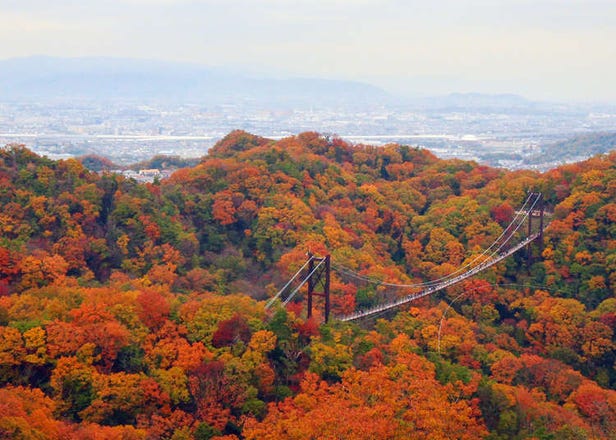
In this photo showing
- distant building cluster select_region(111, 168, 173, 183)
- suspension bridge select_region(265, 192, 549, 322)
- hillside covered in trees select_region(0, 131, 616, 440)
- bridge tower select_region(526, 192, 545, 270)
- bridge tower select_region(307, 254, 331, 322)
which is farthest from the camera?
distant building cluster select_region(111, 168, 173, 183)

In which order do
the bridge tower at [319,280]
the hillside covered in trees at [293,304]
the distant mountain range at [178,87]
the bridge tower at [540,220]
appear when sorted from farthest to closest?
the distant mountain range at [178,87] → the bridge tower at [540,220] → the bridge tower at [319,280] → the hillside covered in trees at [293,304]

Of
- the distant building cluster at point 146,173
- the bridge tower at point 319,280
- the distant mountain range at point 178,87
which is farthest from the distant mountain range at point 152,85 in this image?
the bridge tower at point 319,280

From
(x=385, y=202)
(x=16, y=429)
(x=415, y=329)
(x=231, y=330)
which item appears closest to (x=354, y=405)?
(x=231, y=330)

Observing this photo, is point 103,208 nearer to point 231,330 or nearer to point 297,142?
point 231,330

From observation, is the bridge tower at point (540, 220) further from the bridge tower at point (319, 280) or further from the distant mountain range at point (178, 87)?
the distant mountain range at point (178, 87)

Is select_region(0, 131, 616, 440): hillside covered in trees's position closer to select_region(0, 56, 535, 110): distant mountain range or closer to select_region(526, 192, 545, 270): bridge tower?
select_region(526, 192, 545, 270): bridge tower

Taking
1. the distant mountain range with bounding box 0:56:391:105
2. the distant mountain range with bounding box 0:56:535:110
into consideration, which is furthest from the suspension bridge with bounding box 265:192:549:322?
the distant mountain range with bounding box 0:56:391:105
